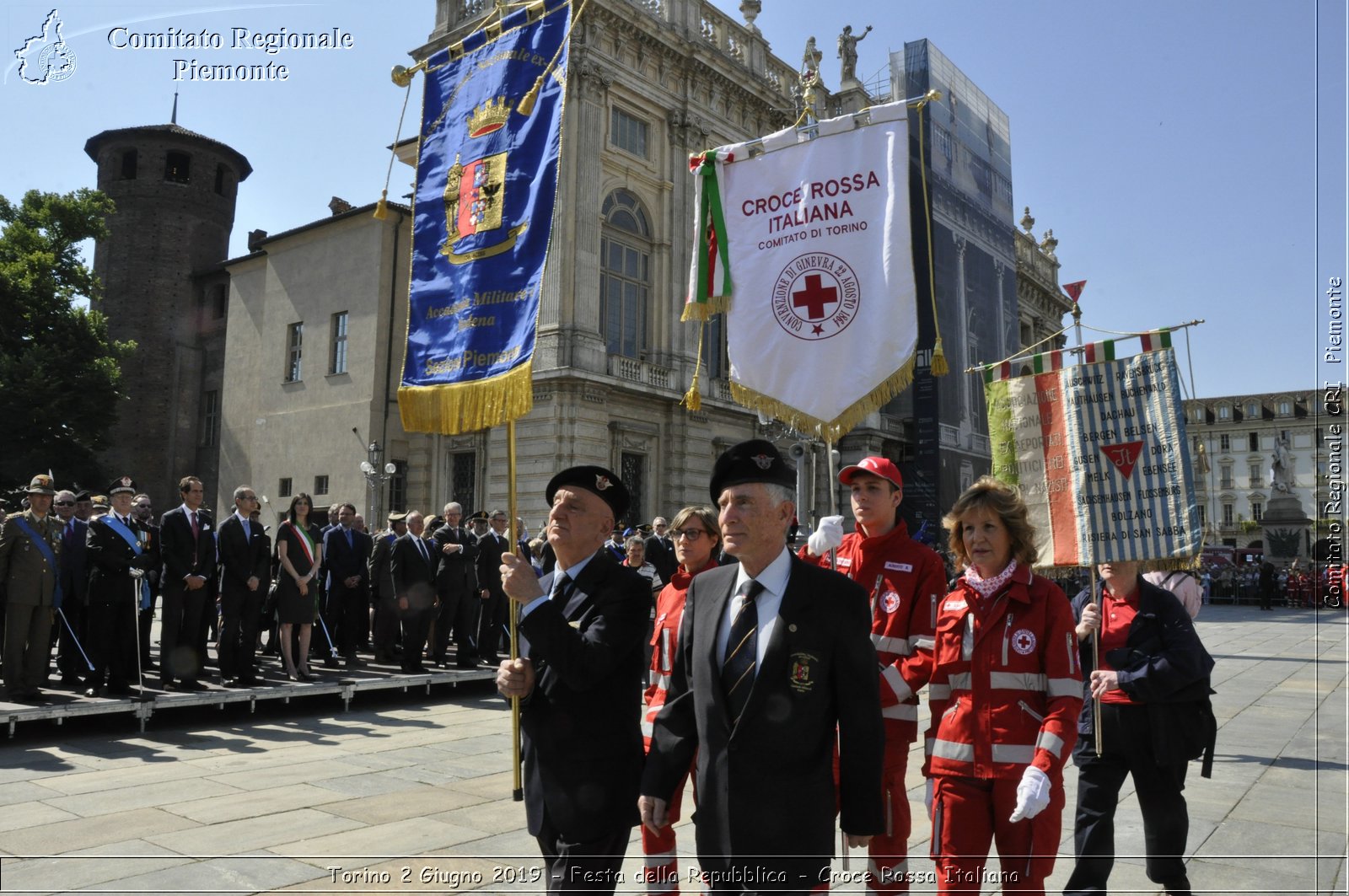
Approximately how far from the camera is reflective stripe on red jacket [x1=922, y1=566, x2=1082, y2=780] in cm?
343

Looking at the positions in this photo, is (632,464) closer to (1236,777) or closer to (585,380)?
(585,380)

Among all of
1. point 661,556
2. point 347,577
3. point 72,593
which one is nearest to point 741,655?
point 72,593

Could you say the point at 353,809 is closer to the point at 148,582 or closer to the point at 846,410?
the point at 846,410

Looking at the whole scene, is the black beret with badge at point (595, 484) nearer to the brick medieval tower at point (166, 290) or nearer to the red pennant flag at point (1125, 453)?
the red pennant flag at point (1125, 453)

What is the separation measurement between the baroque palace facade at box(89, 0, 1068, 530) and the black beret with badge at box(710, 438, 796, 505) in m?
19.2

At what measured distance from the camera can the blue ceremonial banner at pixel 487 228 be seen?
448 centimetres

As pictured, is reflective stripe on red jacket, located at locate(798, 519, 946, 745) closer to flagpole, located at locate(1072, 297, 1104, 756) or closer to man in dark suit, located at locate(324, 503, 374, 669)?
flagpole, located at locate(1072, 297, 1104, 756)

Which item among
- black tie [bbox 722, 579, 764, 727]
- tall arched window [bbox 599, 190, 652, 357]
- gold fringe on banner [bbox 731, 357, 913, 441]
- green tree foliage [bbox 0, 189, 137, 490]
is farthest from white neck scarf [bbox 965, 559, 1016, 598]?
green tree foliage [bbox 0, 189, 137, 490]

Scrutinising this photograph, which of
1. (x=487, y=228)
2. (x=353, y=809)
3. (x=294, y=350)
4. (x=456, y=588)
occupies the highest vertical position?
(x=294, y=350)

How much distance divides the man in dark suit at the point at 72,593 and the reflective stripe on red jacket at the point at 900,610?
9.07m

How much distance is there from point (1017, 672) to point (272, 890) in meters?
3.62

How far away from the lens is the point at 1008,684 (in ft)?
11.5

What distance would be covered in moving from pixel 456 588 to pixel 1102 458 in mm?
9505

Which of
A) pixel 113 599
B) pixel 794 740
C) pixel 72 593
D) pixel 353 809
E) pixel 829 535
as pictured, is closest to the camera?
pixel 794 740
